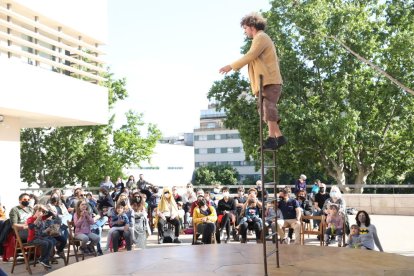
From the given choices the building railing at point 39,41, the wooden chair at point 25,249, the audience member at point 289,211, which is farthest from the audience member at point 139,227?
the building railing at point 39,41

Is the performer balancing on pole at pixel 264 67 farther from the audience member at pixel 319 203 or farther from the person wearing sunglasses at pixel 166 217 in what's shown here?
the audience member at pixel 319 203

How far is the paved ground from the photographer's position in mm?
10066

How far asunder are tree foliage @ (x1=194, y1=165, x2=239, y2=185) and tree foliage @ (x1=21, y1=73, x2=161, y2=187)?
1804 inches

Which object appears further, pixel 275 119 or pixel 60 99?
pixel 60 99

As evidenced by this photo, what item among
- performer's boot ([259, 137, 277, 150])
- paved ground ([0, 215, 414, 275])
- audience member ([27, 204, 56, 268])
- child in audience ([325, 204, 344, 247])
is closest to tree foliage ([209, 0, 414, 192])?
paved ground ([0, 215, 414, 275])

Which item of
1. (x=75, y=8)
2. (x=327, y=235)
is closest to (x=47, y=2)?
(x=75, y=8)

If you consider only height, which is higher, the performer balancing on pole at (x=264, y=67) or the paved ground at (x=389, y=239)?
the performer balancing on pole at (x=264, y=67)

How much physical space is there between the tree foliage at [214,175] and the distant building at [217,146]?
50.5 feet

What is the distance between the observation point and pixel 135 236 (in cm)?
1130

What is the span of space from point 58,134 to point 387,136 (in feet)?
80.9

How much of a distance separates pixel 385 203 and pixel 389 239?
777cm

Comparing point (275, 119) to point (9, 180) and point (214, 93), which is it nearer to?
point (9, 180)

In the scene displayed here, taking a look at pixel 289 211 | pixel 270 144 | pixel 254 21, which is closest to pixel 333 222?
pixel 289 211

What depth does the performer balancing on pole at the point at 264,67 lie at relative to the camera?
4.88 metres
